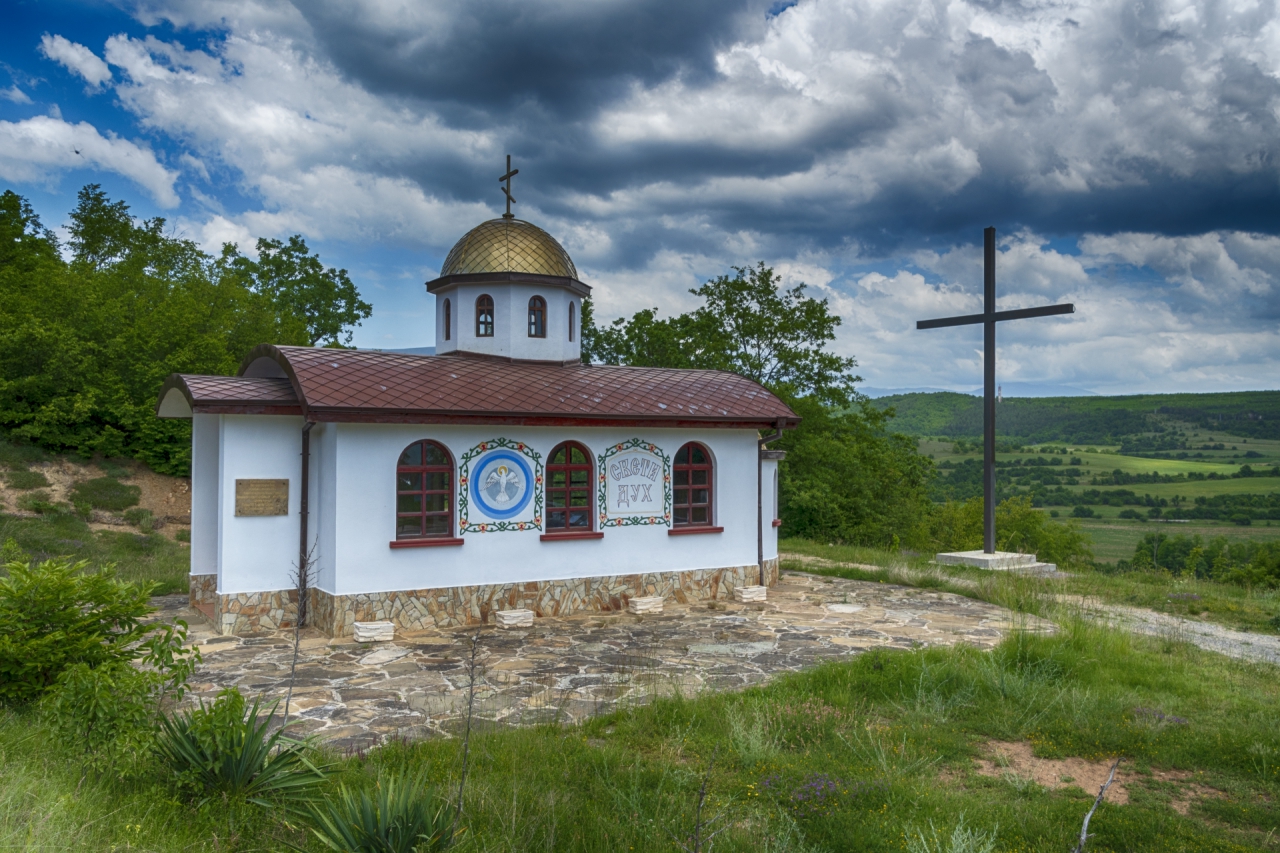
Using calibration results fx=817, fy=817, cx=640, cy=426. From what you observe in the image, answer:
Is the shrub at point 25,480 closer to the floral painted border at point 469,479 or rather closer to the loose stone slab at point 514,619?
the floral painted border at point 469,479

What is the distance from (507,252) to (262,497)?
5.97m

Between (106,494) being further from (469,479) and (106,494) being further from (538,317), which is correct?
(469,479)

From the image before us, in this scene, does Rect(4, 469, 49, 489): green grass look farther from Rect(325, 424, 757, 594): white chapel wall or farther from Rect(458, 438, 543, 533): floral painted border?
Rect(458, 438, 543, 533): floral painted border

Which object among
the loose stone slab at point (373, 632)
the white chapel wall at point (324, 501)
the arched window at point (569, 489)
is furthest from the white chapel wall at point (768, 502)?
the white chapel wall at point (324, 501)

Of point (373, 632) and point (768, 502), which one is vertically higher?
point (768, 502)

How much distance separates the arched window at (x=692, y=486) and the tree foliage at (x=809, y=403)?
42.8 ft

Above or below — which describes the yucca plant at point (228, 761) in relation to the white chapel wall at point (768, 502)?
below

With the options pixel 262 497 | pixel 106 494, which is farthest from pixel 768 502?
pixel 106 494

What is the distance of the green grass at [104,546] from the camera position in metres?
14.6

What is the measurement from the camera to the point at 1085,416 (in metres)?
67.1

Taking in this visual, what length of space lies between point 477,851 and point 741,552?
9.89 metres

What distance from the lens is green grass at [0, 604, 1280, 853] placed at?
14.4 ft

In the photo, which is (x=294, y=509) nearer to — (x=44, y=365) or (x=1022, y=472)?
(x=44, y=365)

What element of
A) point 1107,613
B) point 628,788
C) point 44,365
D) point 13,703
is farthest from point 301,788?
point 44,365
